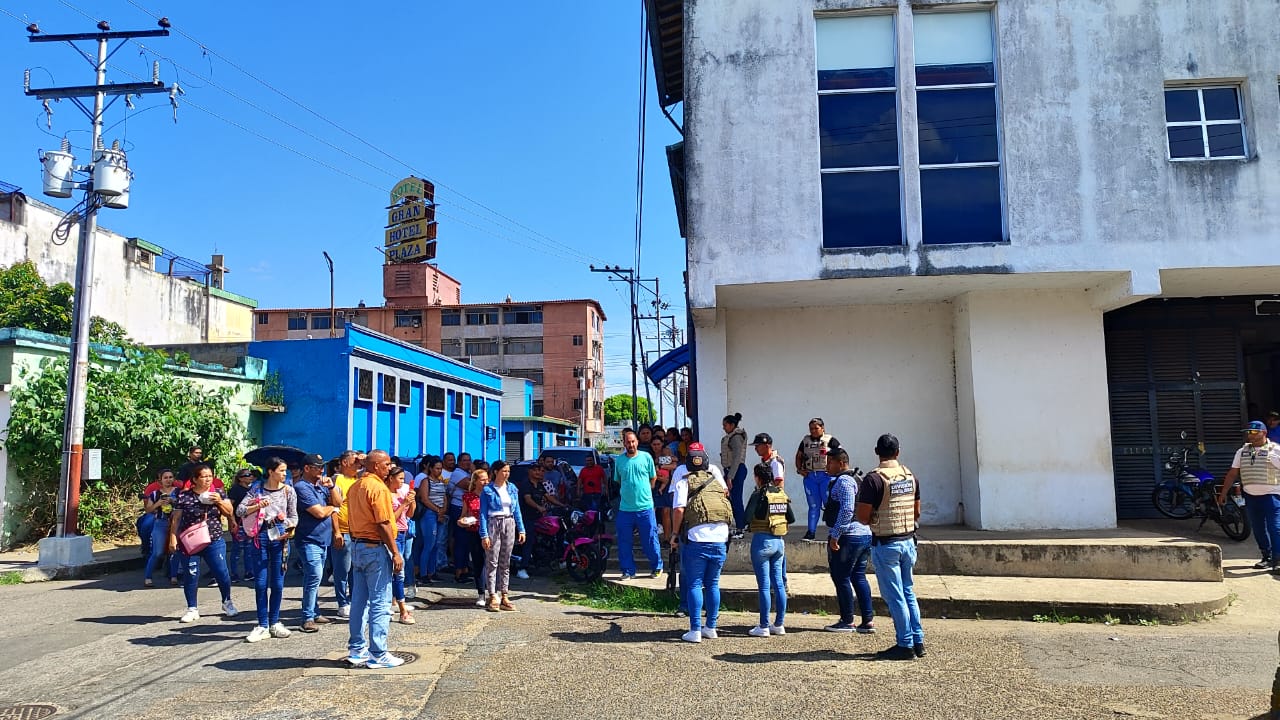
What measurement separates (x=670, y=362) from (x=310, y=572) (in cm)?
985

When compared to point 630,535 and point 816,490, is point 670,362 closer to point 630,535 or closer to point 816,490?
point 816,490

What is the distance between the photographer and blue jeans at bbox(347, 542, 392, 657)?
7.00m

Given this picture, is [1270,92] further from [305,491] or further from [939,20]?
[305,491]

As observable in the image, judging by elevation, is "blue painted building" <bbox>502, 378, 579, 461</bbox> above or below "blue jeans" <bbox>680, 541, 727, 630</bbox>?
above

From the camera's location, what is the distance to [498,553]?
9.47m

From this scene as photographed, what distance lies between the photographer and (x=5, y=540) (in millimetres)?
14570

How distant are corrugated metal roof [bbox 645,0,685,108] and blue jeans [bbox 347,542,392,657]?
8521 mm

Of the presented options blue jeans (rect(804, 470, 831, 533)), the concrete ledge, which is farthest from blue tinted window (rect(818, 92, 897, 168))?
the concrete ledge

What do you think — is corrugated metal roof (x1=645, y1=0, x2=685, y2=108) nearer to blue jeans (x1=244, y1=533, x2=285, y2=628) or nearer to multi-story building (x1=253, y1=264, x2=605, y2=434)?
blue jeans (x1=244, y1=533, x2=285, y2=628)

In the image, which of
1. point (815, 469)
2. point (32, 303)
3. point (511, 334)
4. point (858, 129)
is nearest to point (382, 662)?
point (815, 469)

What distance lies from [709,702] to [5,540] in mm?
13947

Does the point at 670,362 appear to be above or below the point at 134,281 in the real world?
below

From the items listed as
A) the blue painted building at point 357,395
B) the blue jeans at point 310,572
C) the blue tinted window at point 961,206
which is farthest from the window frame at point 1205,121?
the blue painted building at point 357,395

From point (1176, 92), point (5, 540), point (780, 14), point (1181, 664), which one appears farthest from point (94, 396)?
point (1176, 92)
